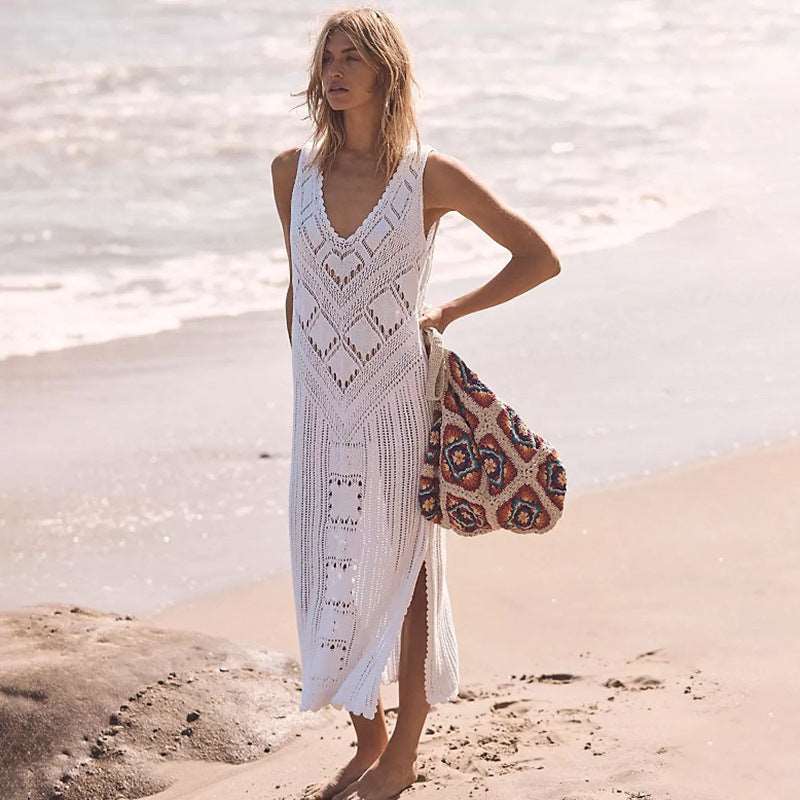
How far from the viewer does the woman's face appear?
12.3 feet

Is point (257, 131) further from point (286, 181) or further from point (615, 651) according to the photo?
point (286, 181)

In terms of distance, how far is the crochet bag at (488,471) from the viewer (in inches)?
148

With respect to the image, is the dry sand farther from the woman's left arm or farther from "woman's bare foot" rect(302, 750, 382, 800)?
the woman's left arm

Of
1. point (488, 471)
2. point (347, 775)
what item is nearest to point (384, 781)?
point (347, 775)

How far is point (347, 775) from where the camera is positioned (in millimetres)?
4039

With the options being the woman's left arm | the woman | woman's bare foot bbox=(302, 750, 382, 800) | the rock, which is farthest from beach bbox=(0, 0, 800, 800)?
the woman's left arm

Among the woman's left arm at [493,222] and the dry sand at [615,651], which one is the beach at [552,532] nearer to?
the dry sand at [615,651]

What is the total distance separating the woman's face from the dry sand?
5.83 feet

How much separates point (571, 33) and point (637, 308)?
40.6 feet

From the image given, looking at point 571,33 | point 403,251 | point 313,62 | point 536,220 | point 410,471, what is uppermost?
point 571,33

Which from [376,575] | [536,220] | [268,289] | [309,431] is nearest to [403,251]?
[309,431]

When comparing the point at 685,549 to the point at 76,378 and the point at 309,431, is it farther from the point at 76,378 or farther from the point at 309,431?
the point at 76,378

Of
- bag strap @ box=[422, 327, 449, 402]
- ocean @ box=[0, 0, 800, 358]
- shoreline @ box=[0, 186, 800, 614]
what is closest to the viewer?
bag strap @ box=[422, 327, 449, 402]

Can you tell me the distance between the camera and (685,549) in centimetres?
563
